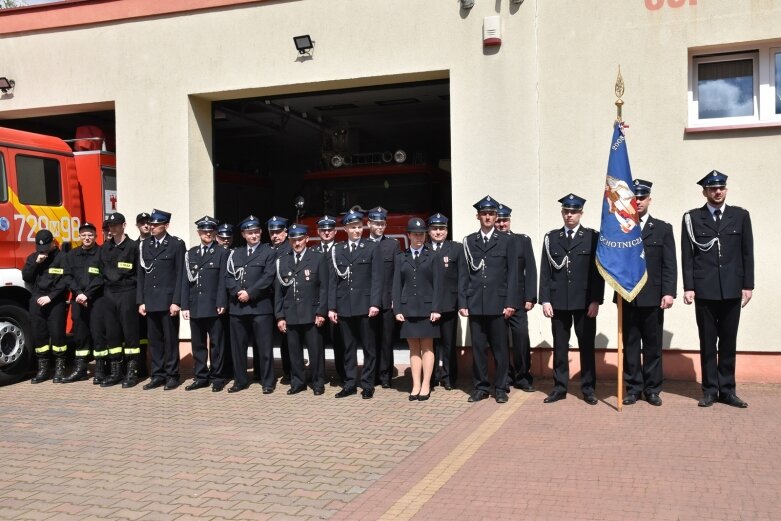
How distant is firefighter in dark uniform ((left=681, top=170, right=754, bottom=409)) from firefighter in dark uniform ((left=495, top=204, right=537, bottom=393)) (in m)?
1.44

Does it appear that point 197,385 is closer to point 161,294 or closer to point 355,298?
point 161,294

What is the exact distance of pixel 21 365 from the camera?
28.2 ft

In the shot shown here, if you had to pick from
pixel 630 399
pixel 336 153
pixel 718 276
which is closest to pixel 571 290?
pixel 630 399

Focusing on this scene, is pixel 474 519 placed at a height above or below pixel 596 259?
below

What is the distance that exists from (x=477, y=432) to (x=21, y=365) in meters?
5.75

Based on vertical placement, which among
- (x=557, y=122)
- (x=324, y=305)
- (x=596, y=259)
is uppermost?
(x=557, y=122)

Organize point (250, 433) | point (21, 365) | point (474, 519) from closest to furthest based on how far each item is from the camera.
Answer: point (474, 519) < point (250, 433) < point (21, 365)

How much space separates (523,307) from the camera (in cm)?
730

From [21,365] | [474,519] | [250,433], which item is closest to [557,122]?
[250,433]

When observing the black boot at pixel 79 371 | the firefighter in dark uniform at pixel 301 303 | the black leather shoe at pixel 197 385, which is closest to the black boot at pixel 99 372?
the black boot at pixel 79 371

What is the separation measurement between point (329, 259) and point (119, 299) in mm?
2573

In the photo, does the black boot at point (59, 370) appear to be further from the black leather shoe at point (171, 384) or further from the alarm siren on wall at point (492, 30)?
the alarm siren on wall at point (492, 30)

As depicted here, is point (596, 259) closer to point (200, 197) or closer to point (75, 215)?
point (200, 197)

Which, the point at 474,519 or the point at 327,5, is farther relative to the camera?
the point at 327,5
